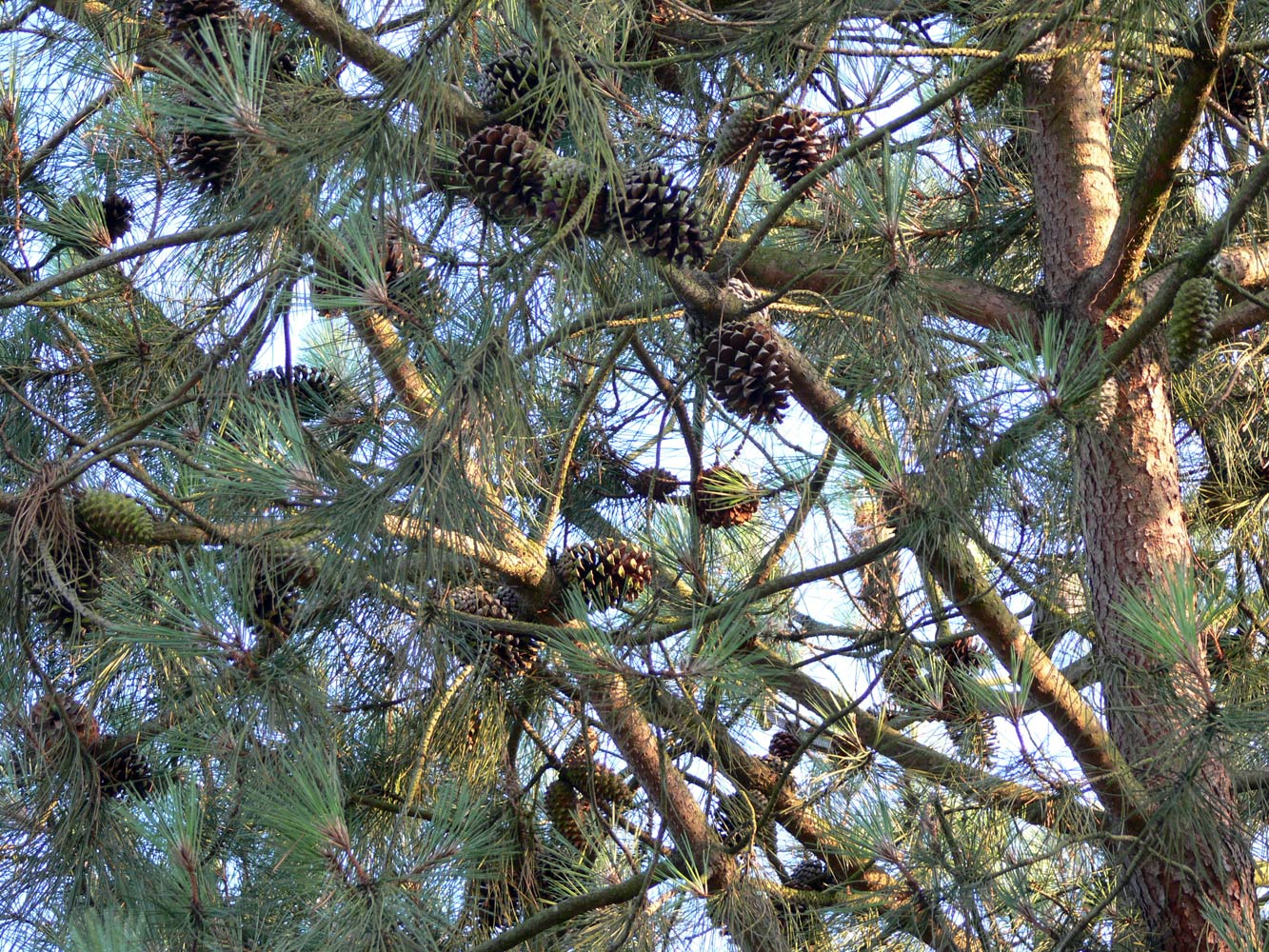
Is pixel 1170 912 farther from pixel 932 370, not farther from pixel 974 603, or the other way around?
pixel 932 370

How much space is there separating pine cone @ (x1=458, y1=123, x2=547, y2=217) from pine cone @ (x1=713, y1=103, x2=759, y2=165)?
1.26ft

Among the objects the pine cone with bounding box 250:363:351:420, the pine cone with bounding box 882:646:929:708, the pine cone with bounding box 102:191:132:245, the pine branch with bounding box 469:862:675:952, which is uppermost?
the pine cone with bounding box 102:191:132:245

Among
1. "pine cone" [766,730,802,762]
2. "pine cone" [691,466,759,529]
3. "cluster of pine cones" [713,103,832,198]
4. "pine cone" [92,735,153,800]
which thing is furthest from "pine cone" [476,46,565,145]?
"pine cone" [766,730,802,762]

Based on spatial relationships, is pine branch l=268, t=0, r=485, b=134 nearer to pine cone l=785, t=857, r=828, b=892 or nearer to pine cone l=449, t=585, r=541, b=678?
pine cone l=449, t=585, r=541, b=678

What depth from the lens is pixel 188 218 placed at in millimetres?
1820

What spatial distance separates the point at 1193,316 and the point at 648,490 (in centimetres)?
75

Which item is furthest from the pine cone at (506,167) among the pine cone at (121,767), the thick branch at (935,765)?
the pine cone at (121,767)

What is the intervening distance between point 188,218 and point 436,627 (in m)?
0.71

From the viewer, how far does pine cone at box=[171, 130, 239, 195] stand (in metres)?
1.72

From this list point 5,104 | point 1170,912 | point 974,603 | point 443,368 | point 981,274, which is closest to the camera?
point 443,368

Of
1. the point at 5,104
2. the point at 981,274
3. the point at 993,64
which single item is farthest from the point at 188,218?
the point at 981,274

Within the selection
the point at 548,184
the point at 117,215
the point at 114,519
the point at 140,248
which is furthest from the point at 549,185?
the point at 117,215

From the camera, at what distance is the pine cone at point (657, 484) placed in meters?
2.37

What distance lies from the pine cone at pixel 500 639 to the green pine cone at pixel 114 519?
41 centimetres
